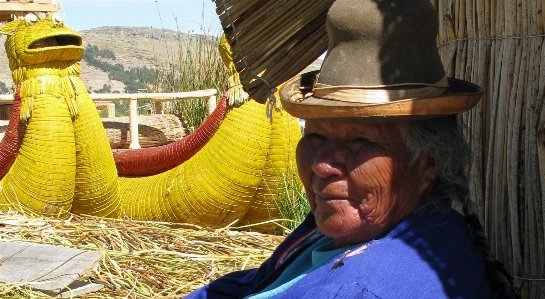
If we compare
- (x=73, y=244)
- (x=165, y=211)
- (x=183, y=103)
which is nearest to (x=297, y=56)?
(x=73, y=244)

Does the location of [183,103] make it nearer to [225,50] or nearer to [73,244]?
[225,50]

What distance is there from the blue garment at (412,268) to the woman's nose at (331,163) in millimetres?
197

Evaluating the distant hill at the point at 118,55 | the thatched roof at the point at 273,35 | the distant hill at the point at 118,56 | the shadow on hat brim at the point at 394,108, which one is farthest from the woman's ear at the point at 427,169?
the distant hill at the point at 118,55

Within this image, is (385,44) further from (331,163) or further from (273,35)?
(273,35)

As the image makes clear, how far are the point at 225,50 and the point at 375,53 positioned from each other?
3.24 meters

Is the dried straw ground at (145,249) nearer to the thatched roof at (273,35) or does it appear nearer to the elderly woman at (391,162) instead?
the thatched roof at (273,35)

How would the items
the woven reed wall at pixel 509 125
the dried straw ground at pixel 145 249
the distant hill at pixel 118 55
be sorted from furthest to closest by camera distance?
the distant hill at pixel 118 55 → the dried straw ground at pixel 145 249 → the woven reed wall at pixel 509 125

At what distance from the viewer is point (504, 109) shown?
7.22 ft

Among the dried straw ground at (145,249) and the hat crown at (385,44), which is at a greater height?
the hat crown at (385,44)

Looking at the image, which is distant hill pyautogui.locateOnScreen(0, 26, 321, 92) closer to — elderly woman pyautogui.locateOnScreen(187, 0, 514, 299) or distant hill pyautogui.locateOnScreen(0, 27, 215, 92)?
distant hill pyautogui.locateOnScreen(0, 27, 215, 92)

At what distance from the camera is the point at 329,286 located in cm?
178

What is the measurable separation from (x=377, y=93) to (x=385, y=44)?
134 millimetres

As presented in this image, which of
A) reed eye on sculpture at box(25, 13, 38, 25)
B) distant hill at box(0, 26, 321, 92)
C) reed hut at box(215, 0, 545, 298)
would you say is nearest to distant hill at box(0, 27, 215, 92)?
distant hill at box(0, 26, 321, 92)

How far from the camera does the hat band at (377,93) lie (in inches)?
72.4
